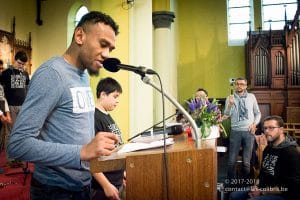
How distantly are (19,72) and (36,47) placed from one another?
4.25 metres

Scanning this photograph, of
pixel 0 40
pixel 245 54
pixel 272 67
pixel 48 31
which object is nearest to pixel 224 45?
pixel 245 54

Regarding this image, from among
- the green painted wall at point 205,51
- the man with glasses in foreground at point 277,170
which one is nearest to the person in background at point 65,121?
the man with glasses in foreground at point 277,170

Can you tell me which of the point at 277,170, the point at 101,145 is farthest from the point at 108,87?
the point at 277,170

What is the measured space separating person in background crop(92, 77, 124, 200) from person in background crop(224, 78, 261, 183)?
305 centimetres

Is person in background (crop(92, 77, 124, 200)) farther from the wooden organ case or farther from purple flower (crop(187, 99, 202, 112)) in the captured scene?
the wooden organ case

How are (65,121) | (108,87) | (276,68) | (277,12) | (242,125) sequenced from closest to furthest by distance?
(65,121)
(108,87)
(242,125)
(276,68)
(277,12)

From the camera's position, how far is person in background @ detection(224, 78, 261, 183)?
15.6ft

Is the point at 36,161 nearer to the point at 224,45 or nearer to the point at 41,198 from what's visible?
the point at 41,198

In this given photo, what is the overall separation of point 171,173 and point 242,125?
13.1ft

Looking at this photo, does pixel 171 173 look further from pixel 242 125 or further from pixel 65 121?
pixel 242 125

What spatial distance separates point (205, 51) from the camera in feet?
29.3

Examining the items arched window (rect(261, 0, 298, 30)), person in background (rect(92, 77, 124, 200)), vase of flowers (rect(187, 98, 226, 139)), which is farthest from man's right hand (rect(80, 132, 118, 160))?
arched window (rect(261, 0, 298, 30))

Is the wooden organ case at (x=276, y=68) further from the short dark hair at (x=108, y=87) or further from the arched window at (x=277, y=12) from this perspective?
the short dark hair at (x=108, y=87)

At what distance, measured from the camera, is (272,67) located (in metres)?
7.61
